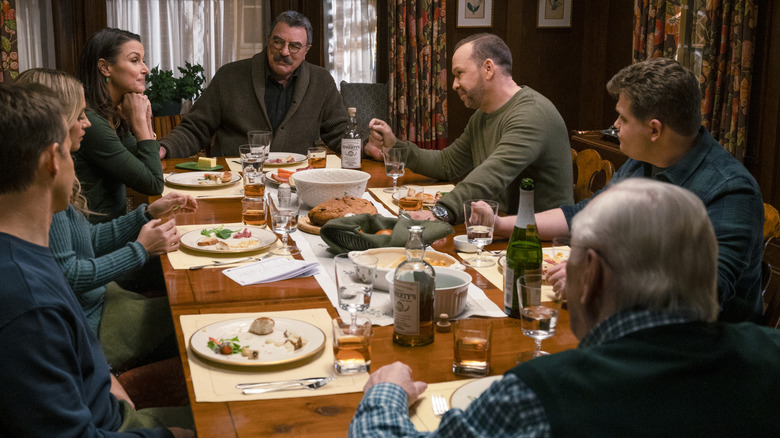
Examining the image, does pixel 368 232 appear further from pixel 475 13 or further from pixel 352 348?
pixel 475 13

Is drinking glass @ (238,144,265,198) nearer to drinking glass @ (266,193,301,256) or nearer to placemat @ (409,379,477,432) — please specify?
drinking glass @ (266,193,301,256)

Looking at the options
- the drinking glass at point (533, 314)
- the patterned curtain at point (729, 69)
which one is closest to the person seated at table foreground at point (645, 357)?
the drinking glass at point (533, 314)

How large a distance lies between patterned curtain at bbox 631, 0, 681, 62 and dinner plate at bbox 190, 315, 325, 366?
3.63m

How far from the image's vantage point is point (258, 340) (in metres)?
1.55

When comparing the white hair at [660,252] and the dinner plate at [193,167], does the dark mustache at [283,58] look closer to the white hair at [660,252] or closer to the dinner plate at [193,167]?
the dinner plate at [193,167]

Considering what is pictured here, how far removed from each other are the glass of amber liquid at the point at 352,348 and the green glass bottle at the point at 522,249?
42 centimetres

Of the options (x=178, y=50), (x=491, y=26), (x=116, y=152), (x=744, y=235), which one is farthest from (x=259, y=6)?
(x=744, y=235)

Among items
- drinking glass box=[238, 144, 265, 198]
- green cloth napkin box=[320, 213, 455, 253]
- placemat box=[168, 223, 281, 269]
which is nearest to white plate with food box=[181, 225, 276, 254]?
placemat box=[168, 223, 281, 269]

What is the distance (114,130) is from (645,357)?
2.34 metres

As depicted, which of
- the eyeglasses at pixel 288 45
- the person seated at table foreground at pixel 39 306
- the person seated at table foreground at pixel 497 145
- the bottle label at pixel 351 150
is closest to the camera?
the person seated at table foreground at pixel 39 306

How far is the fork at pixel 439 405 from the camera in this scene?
1.29 m

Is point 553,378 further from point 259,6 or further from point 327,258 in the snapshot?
point 259,6

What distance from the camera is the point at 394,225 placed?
222 cm

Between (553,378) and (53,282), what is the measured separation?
853 mm
